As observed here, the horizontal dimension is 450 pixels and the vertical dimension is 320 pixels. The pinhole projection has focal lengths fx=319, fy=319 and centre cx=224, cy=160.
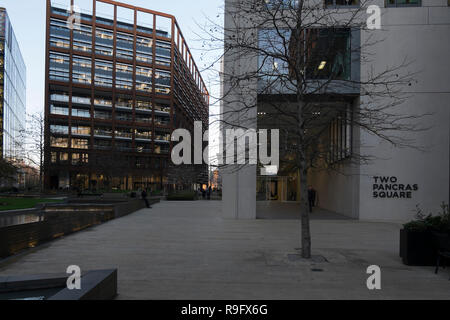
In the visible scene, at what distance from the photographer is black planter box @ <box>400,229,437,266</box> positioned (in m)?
7.27

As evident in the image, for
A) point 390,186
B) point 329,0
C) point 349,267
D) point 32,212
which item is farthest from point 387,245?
point 32,212

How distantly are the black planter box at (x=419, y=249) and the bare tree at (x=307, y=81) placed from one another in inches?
86.3

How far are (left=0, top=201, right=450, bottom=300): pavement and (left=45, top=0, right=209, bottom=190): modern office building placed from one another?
57.0m

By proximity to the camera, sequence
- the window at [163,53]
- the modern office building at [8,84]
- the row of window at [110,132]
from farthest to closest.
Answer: the window at [163,53] < the row of window at [110,132] < the modern office building at [8,84]

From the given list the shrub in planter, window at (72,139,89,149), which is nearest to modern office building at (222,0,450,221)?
the shrub in planter

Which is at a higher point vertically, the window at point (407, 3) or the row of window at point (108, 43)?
the row of window at point (108, 43)

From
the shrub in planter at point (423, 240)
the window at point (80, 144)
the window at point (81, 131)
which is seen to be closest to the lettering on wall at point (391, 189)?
the shrub in planter at point (423, 240)

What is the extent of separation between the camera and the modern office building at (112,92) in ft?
229

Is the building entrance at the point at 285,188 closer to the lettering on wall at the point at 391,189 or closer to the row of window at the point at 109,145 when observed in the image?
the lettering on wall at the point at 391,189

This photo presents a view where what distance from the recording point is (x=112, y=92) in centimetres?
7488

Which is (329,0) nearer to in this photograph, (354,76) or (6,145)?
(354,76)

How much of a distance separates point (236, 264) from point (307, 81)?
515 centimetres

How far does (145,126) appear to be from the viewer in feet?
251

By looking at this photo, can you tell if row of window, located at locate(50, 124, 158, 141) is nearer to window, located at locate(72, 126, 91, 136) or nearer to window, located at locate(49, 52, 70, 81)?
window, located at locate(72, 126, 91, 136)
